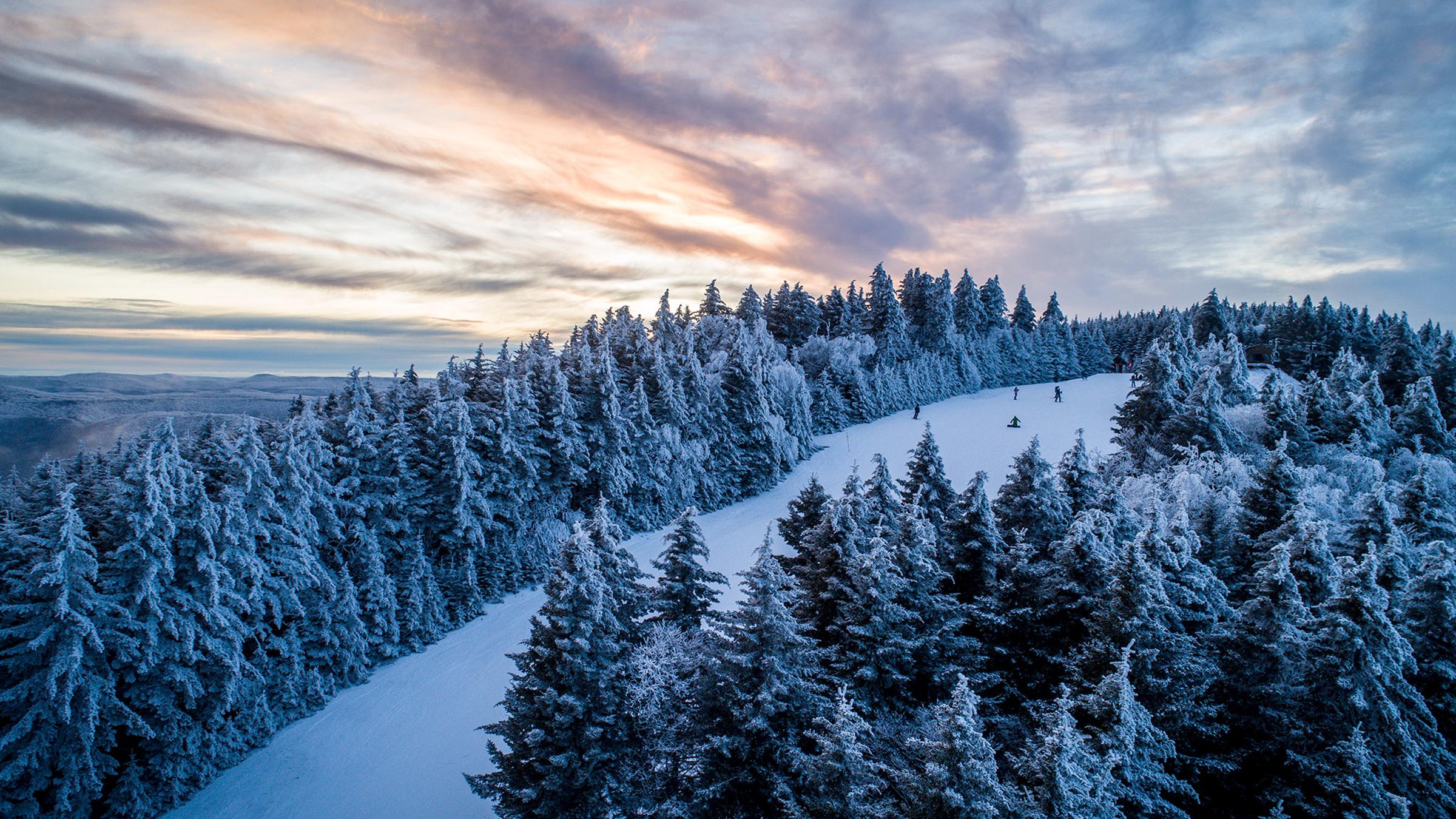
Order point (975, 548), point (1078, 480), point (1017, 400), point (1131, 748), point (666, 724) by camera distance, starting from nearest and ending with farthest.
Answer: point (1131, 748), point (666, 724), point (975, 548), point (1078, 480), point (1017, 400)

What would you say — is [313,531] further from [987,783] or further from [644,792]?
[987,783]

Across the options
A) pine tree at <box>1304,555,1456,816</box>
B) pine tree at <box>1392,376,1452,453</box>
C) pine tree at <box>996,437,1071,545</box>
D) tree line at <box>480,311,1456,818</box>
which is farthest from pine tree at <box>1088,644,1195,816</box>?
pine tree at <box>1392,376,1452,453</box>

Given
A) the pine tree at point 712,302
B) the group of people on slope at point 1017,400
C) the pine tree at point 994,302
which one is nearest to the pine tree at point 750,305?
the pine tree at point 712,302

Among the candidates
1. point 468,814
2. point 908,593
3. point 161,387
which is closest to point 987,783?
point 908,593

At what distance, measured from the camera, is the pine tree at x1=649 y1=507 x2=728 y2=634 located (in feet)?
56.0

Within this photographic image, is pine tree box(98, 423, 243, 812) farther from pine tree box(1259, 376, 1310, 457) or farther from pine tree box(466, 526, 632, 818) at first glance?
pine tree box(1259, 376, 1310, 457)

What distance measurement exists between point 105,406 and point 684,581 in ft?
210

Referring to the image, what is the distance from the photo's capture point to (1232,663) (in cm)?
1433

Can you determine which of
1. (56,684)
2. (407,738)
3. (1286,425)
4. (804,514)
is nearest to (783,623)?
(804,514)

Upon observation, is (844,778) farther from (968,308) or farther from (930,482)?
(968,308)

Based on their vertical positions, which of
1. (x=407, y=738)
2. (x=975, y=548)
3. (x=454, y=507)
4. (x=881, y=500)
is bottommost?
(x=407, y=738)

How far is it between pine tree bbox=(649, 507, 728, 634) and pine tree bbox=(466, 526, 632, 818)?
2798 millimetres

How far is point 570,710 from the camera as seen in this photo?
13656 millimetres

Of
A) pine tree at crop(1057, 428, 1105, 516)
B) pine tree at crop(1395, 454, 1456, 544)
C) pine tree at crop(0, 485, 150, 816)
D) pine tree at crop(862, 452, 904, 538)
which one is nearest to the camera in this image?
pine tree at crop(0, 485, 150, 816)
